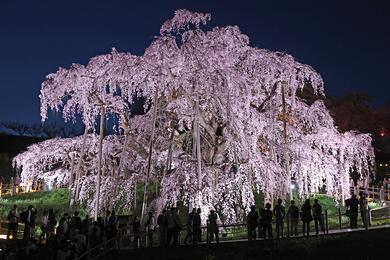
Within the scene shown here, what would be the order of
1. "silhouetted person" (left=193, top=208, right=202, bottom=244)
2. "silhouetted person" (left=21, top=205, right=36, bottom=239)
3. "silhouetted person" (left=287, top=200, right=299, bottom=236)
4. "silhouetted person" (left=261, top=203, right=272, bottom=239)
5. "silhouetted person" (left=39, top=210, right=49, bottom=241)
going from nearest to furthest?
"silhouetted person" (left=261, top=203, right=272, bottom=239) < "silhouetted person" (left=193, top=208, right=202, bottom=244) < "silhouetted person" (left=287, top=200, right=299, bottom=236) < "silhouetted person" (left=21, top=205, right=36, bottom=239) < "silhouetted person" (left=39, top=210, right=49, bottom=241)

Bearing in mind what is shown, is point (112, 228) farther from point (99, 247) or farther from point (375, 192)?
point (375, 192)

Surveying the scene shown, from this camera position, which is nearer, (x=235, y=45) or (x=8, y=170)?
(x=235, y=45)

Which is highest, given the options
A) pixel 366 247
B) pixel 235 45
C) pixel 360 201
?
pixel 235 45

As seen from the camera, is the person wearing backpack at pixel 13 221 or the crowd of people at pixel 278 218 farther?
the person wearing backpack at pixel 13 221

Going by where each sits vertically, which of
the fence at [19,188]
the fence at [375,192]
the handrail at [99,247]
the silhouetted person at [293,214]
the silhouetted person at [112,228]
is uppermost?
the fence at [19,188]

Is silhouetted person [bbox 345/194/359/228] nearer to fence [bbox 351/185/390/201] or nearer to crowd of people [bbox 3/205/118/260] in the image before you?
crowd of people [bbox 3/205/118/260]

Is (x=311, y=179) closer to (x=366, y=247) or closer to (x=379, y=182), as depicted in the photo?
(x=366, y=247)

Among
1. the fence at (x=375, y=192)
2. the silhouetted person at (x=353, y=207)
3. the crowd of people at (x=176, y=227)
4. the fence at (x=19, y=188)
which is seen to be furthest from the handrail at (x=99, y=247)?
the fence at (x=19, y=188)

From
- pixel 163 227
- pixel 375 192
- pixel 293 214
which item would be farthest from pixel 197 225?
pixel 375 192

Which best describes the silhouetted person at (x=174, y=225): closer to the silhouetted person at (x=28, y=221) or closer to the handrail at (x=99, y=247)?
the handrail at (x=99, y=247)

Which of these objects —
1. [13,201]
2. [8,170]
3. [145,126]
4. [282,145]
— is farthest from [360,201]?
[8,170]

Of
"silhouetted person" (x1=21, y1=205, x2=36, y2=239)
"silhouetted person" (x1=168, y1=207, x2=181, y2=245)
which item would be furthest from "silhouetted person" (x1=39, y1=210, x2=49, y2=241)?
"silhouetted person" (x1=168, y1=207, x2=181, y2=245)

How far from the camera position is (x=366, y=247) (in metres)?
17.8

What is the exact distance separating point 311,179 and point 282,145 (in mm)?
A: 2450
